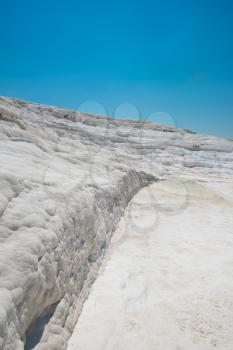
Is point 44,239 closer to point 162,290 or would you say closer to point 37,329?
point 37,329

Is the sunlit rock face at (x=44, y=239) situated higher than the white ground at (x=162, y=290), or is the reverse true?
the sunlit rock face at (x=44, y=239)

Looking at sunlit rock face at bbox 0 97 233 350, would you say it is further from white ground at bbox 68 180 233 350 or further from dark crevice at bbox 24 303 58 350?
white ground at bbox 68 180 233 350

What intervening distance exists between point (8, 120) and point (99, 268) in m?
4.19

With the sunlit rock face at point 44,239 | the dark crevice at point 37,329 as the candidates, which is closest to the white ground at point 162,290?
the sunlit rock face at point 44,239

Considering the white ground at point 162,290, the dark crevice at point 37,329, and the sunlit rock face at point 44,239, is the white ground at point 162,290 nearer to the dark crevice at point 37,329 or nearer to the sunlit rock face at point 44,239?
the sunlit rock face at point 44,239

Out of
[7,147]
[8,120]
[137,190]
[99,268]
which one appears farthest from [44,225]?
[137,190]

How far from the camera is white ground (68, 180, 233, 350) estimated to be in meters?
2.71

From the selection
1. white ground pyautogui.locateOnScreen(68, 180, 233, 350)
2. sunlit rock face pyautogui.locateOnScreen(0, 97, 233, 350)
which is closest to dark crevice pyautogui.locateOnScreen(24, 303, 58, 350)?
sunlit rock face pyautogui.locateOnScreen(0, 97, 233, 350)

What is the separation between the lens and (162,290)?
3553 mm

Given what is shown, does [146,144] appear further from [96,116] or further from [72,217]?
[72,217]

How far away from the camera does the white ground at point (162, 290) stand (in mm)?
2707

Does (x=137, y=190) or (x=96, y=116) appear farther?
(x=96, y=116)

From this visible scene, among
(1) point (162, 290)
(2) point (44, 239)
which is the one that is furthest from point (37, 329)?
(1) point (162, 290)

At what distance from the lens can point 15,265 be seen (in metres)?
2.05
